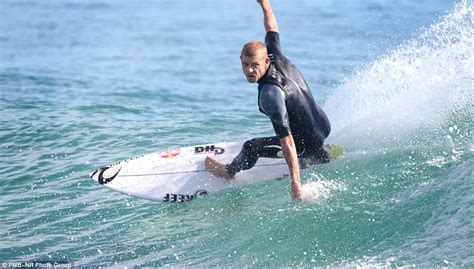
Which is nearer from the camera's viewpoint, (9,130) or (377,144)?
(377,144)

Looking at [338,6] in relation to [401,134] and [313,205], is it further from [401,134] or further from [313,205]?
[313,205]

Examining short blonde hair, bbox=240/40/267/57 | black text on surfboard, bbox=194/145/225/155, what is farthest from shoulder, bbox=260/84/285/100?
black text on surfboard, bbox=194/145/225/155

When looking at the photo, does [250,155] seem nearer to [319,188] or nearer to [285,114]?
[319,188]

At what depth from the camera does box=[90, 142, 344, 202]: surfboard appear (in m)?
8.70

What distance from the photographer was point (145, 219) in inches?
341

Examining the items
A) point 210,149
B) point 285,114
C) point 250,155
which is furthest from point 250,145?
point 285,114

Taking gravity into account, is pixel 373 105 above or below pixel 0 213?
above

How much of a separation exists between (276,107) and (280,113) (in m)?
0.07

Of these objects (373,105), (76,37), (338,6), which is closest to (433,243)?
(373,105)

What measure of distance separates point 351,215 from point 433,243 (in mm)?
1003

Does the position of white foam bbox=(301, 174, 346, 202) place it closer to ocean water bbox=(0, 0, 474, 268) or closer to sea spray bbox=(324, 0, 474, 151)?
ocean water bbox=(0, 0, 474, 268)

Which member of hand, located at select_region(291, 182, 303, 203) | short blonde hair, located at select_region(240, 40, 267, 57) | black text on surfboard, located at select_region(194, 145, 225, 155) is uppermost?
short blonde hair, located at select_region(240, 40, 267, 57)

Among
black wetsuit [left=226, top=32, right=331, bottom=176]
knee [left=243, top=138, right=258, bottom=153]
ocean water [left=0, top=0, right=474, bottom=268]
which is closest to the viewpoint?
ocean water [left=0, top=0, right=474, bottom=268]

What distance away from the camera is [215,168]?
870cm
